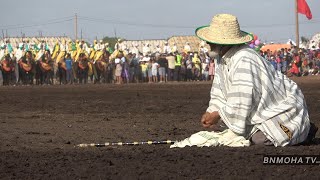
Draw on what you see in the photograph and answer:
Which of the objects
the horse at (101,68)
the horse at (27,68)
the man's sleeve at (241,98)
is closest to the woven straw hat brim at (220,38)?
the man's sleeve at (241,98)

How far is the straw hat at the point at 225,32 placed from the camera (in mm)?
7895

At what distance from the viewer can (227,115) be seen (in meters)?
7.68

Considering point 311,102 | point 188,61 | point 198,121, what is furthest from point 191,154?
point 188,61

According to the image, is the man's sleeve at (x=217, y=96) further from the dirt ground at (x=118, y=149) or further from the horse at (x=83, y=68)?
the horse at (x=83, y=68)

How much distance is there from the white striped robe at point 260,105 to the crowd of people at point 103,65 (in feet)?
96.6

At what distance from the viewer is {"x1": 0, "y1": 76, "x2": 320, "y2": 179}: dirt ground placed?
634 centimetres

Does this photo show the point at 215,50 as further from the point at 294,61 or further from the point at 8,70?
the point at 294,61

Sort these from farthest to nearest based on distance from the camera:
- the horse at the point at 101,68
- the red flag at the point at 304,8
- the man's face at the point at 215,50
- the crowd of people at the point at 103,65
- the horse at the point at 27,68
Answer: the red flag at the point at 304,8 → the horse at the point at 101,68 → the crowd of people at the point at 103,65 → the horse at the point at 27,68 → the man's face at the point at 215,50

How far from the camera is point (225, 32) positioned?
793 centimetres

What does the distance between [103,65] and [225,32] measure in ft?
105

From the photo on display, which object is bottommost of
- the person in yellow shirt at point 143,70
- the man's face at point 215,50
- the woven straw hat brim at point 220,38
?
the person in yellow shirt at point 143,70

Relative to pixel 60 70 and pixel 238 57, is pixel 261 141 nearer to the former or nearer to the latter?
pixel 238 57

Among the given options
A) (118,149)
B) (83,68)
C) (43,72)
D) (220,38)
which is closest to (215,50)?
(220,38)

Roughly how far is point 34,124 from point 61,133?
1693mm
